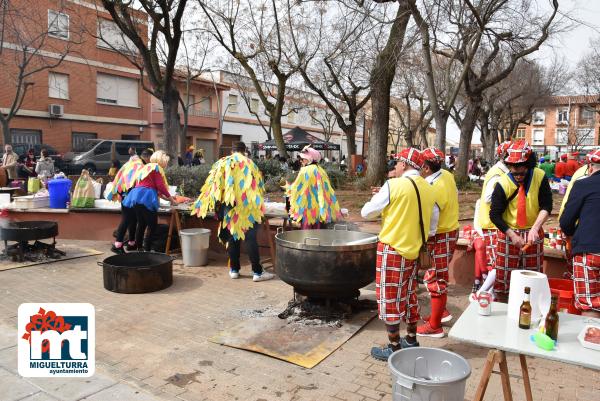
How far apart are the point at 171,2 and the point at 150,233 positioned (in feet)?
27.0

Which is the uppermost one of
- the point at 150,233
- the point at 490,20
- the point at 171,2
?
the point at 171,2

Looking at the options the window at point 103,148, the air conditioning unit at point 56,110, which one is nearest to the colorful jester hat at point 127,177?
the window at point 103,148

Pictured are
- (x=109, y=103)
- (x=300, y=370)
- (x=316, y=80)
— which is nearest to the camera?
(x=300, y=370)

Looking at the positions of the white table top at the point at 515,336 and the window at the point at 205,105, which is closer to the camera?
the white table top at the point at 515,336

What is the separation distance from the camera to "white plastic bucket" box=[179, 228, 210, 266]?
7328mm

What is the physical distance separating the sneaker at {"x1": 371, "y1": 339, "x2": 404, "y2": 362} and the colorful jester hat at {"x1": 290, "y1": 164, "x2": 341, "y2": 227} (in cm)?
247

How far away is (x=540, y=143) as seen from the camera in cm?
6612

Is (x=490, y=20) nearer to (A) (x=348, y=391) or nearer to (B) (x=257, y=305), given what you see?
(B) (x=257, y=305)

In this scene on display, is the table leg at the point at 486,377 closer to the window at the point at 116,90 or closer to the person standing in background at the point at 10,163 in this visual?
the person standing in background at the point at 10,163

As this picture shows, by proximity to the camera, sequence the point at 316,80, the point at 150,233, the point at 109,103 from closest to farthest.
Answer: the point at 150,233 → the point at 316,80 → the point at 109,103

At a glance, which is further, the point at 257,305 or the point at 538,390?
the point at 257,305

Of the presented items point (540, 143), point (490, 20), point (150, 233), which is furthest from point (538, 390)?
point (540, 143)

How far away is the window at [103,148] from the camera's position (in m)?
23.3

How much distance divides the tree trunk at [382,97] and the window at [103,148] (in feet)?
48.2
